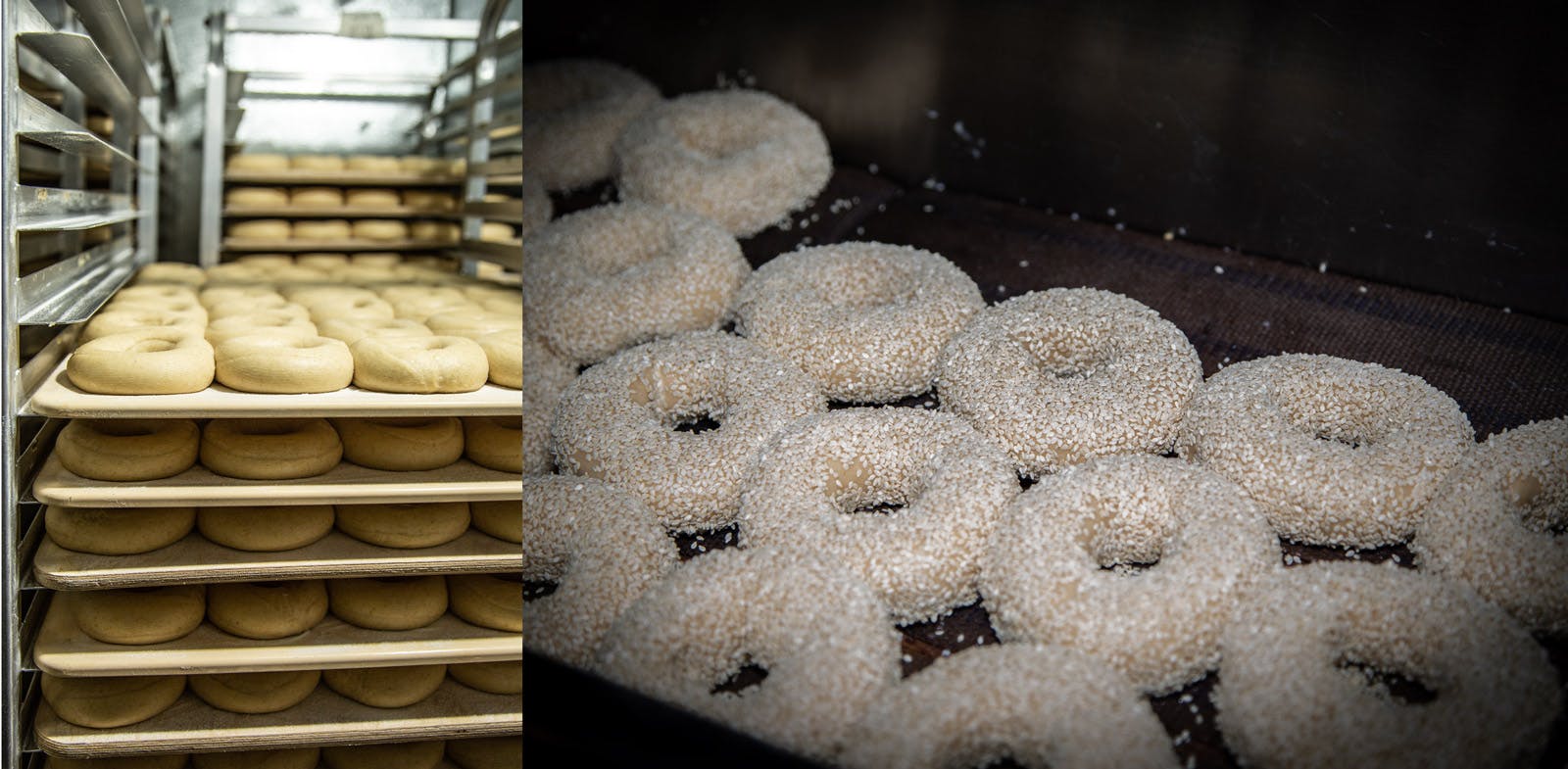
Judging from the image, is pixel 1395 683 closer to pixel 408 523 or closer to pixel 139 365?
pixel 408 523

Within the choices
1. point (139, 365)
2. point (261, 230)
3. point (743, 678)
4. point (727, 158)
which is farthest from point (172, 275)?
point (743, 678)

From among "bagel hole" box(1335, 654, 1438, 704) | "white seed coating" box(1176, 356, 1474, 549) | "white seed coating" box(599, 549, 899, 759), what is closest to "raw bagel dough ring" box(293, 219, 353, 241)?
"white seed coating" box(599, 549, 899, 759)

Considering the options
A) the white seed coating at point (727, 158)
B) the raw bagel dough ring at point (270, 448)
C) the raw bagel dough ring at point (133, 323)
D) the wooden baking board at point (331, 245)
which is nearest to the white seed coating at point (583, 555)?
the raw bagel dough ring at point (270, 448)

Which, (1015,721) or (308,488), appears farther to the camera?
(308,488)

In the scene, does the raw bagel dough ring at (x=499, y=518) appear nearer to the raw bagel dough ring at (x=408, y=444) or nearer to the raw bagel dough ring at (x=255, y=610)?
the raw bagel dough ring at (x=408, y=444)

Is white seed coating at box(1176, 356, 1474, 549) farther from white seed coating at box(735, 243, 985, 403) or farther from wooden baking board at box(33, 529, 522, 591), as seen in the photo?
wooden baking board at box(33, 529, 522, 591)

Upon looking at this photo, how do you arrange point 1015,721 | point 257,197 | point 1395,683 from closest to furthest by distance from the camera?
1. point 1015,721
2. point 1395,683
3. point 257,197

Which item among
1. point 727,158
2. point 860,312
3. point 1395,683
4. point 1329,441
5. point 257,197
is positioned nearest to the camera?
point 1395,683
